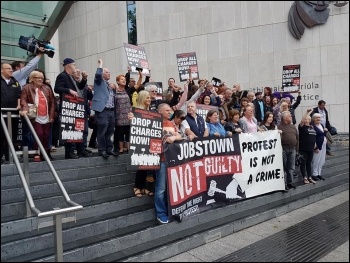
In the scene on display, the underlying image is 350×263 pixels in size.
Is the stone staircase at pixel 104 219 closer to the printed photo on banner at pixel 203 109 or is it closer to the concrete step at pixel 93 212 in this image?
the concrete step at pixel 93 212

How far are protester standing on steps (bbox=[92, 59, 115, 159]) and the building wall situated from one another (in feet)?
36.9

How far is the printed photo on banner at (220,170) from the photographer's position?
5312 mm

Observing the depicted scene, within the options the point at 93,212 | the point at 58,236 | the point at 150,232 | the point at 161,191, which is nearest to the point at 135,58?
the point at 161,191

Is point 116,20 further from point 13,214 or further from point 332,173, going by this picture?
point 13,214

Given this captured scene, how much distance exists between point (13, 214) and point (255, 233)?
347 cm

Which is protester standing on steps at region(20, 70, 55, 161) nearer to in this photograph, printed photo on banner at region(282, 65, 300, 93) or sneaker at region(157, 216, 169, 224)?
sneaker at region(157, 216, 169, 224)

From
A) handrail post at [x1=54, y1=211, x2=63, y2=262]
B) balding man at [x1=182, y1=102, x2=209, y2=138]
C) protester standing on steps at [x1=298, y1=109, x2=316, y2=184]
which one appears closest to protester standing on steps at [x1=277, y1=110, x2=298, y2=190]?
protester standing on steps at [x1=298, y1=109, x2=316, y2=184]

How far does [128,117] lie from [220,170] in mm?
1834

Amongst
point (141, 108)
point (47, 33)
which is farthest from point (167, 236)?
point (47, 33)

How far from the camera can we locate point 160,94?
29.5 feet

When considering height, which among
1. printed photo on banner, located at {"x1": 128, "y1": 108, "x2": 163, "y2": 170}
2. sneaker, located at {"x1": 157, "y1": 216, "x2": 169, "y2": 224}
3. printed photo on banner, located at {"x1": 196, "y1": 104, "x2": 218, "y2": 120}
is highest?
printed photo on banner, located at {"x1": 196, "y1": 104, "x2": 218, "y2": 120}

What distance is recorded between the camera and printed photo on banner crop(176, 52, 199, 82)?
10031 mm

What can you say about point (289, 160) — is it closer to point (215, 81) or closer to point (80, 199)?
point (215, 81)

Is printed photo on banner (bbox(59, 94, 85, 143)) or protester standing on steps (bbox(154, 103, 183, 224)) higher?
printed photo on banner (bbox(59, 94, 85, 143))
